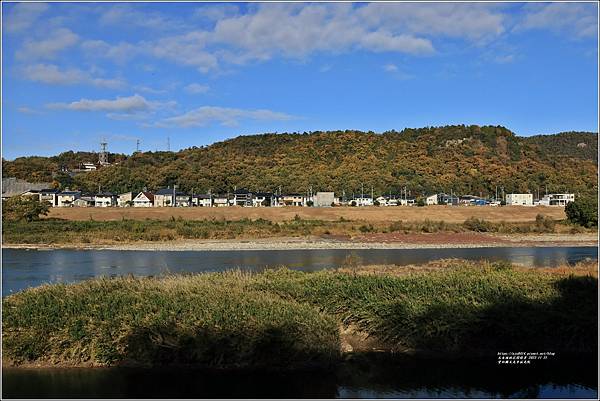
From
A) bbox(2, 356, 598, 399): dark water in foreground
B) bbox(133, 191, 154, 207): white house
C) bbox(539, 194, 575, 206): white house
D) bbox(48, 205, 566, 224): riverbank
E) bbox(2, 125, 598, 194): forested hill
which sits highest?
bbox(2, 125, 598, 194): forested hill

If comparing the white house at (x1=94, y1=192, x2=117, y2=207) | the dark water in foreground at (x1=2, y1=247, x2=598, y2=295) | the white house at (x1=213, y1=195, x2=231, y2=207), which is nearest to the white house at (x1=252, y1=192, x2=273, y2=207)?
the white house at (x1=213, y1=195, x2=231, y2=207)

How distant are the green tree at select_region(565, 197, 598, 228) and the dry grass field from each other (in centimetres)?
458

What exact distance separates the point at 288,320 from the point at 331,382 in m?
1.28

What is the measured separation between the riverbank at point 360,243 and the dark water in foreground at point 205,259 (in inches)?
69.0

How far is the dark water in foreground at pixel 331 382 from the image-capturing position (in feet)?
27.1

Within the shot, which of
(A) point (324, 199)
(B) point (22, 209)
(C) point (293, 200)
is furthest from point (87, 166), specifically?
(B) point (22, 209)

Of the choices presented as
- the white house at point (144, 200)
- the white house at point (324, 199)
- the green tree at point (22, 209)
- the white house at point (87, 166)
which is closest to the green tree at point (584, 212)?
the white house at point (324, 199)

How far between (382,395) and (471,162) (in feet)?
249

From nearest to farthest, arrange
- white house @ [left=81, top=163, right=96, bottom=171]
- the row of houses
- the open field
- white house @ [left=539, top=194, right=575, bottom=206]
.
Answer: the open field, the row of houses, white house @ [left=539, top=194, right=575, bottom=206], white house @ [left=81, top=163, right=96, bottom=171]

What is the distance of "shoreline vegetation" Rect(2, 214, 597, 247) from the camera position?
33938 millimetres

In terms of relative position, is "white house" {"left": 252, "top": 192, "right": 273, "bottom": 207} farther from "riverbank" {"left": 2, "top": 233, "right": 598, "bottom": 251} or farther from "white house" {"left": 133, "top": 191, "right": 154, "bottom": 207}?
"riverbank" {"left": 2, "top": 233, "right": 598, "bottom": 251}

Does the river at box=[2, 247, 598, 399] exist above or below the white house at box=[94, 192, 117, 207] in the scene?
below

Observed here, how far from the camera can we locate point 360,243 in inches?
1288

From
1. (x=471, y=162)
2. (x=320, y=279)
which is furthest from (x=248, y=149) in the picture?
(x=320, y=279)
